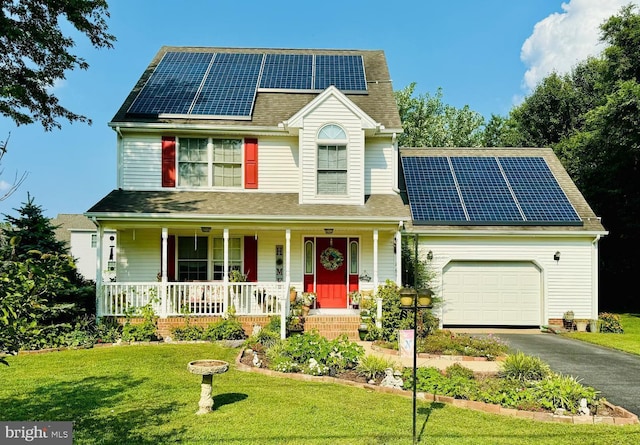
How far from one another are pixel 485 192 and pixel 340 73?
6.76m

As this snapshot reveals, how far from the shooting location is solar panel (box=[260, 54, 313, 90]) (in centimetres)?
1669

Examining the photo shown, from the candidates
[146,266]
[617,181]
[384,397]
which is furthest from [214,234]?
[617,181]

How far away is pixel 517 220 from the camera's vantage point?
15336 millimetres

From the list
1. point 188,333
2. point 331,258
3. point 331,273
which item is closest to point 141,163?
point 188,333

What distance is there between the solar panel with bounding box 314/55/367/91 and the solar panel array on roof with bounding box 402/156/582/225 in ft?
11.5

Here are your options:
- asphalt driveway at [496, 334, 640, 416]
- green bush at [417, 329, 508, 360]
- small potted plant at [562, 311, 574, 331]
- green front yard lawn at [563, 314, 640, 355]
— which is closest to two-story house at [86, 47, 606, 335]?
small potted plant at [562, 311, 574, 331]

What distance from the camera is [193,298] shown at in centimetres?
1353

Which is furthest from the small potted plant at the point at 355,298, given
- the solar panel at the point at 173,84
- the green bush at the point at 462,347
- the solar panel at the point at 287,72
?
the solar panel at the point at 173,84

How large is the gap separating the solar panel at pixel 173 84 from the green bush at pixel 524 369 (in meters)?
11.7

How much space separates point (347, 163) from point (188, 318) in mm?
6309

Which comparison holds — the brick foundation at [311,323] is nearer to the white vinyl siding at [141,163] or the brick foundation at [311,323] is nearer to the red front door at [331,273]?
the red front door at [331,273]

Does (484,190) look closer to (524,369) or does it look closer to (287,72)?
(287,72)

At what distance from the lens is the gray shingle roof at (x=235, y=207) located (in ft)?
42.8

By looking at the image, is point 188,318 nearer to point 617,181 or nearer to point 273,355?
point 273,355
